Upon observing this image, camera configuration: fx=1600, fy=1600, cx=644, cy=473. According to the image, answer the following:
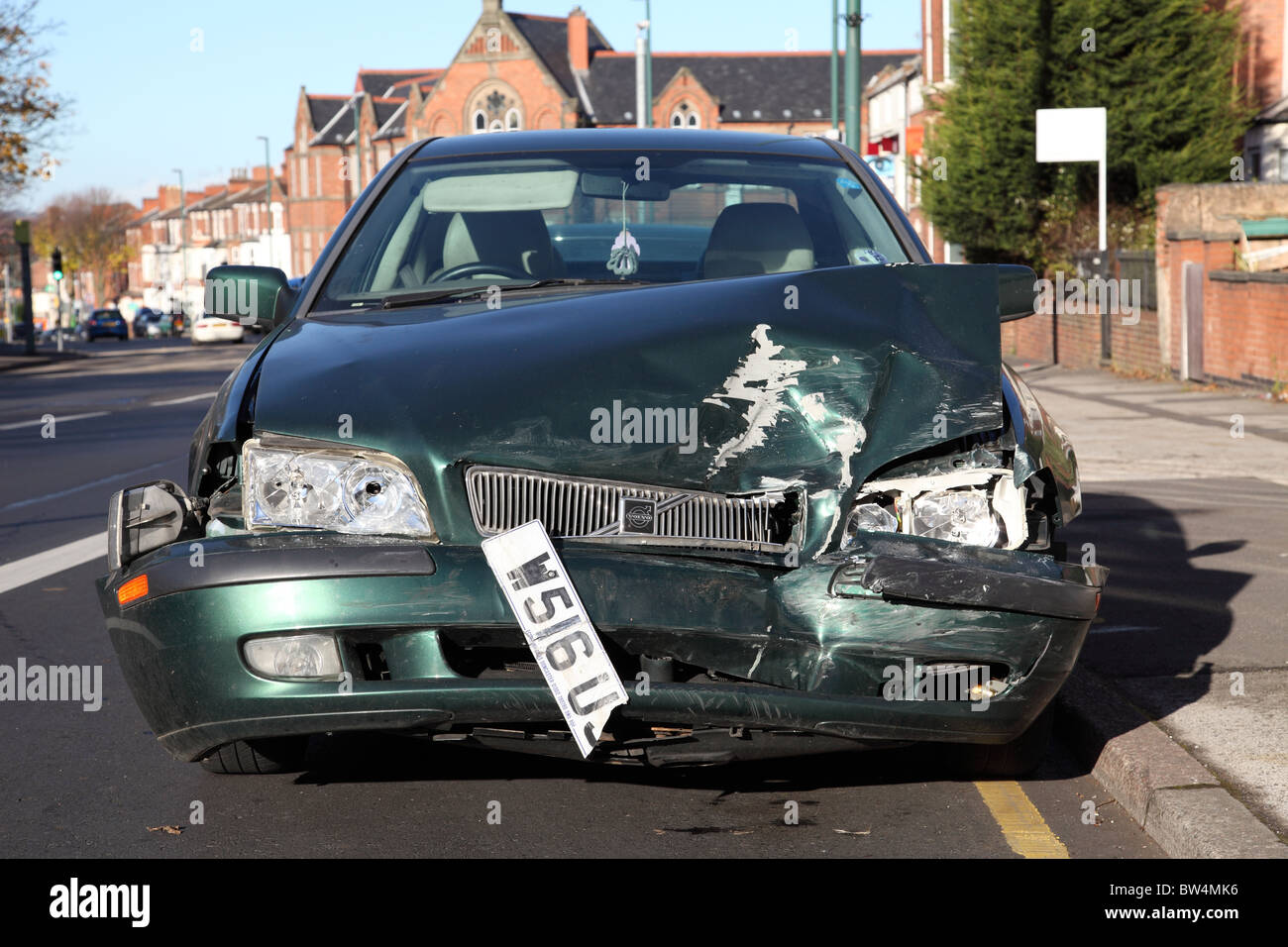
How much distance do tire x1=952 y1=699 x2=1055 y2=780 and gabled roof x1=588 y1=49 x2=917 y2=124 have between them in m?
97.7

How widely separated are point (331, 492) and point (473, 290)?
1.24 m

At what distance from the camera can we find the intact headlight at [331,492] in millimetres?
3547

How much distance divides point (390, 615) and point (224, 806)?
Result: 48.0 inches

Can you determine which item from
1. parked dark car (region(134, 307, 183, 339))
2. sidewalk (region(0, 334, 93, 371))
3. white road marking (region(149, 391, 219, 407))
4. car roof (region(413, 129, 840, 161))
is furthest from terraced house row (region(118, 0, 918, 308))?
car roof (region(413, 129, 840, 161))

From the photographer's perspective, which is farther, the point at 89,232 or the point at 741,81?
the point at 89,232

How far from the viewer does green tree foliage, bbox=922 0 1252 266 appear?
25.3 m

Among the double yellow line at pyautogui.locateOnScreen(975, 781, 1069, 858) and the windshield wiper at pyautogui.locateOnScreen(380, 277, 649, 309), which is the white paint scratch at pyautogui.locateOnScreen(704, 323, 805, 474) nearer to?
the windshield wiper at pyautogui.locateOnScreen(380, 277, 649, 309)

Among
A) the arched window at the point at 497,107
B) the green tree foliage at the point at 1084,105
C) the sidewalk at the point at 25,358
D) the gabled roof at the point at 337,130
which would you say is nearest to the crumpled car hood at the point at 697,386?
the green tree foliage at the point at 1084,105

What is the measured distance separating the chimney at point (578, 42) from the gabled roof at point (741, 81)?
78 cm

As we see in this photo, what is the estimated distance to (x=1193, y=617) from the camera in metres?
6.53

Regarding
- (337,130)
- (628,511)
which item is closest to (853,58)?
(628,511)

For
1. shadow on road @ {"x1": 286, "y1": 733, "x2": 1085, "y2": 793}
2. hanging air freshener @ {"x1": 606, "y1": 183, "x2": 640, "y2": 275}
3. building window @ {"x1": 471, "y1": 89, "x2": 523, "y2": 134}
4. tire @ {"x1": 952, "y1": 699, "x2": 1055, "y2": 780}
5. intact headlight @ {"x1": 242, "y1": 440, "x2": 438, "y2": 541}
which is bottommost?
shadow on road @ {"x1": 286, "y1": 733, "x2": 1085, "y2": 793}

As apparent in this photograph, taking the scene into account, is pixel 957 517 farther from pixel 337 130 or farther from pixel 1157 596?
pixel 337 130

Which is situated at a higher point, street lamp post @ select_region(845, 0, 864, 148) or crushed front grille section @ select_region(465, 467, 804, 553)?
street lamp post @ select_region(845, 0, 864, 148)
